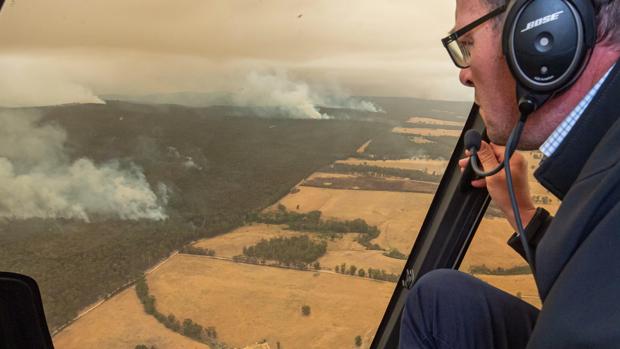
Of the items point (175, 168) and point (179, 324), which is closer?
point (175, 168)

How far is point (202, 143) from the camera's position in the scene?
1330mm

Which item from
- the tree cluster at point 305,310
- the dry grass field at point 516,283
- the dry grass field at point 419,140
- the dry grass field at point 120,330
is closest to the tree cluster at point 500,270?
the dry grass field at point 516,283

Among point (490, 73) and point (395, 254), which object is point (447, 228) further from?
point (490, 73)

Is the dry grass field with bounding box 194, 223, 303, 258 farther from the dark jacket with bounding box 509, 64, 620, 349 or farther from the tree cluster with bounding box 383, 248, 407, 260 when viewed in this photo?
the dark jacket with bounding box 509, 64, 620, 349

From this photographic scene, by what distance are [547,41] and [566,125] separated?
135 mm

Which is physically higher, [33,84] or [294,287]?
[33,84]

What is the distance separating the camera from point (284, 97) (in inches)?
54.7

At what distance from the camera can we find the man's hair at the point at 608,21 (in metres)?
0.69

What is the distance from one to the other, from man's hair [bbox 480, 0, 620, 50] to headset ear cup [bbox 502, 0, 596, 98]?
16 mm

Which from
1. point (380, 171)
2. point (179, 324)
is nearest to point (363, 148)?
point (380, 171)

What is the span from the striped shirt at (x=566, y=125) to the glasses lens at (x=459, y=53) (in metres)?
0.24

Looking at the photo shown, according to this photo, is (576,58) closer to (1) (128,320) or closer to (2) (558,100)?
(2) (558,100)

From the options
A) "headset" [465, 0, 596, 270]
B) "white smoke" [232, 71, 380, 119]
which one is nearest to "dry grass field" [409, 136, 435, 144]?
"white smoke" [232, 71, 380, 119]

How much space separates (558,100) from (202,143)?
89 centimetres
